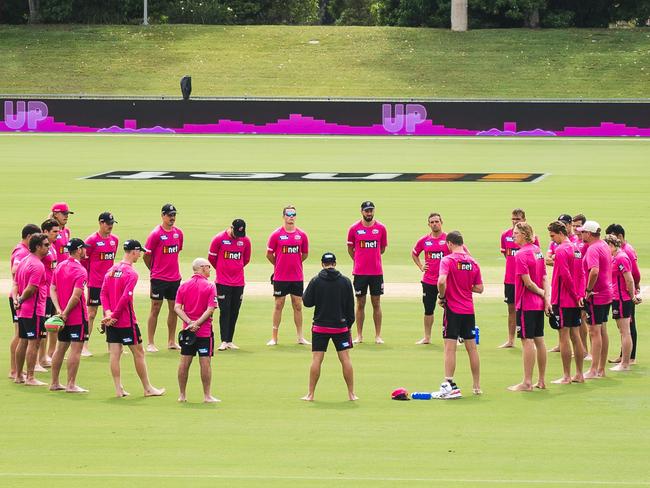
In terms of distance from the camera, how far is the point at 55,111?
5494cm

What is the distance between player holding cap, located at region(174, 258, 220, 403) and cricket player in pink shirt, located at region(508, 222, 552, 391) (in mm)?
3660

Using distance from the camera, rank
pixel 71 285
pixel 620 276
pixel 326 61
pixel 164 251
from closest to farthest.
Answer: pixel 71 285 → pixel 620 276 → pixel 164 251 → pixel 326 61

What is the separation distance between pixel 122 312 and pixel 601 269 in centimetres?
589

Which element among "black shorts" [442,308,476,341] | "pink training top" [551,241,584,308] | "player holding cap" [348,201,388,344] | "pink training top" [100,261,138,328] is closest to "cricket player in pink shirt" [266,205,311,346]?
"player holding cap" [348,201,388,344]

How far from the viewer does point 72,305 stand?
14.6m

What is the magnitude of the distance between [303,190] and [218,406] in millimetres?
22878

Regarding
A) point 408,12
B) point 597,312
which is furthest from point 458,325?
point 408,12

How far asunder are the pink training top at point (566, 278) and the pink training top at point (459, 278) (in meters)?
1.12

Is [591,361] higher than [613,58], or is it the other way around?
[613,58]

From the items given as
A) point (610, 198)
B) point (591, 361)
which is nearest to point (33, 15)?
point (610, 198)

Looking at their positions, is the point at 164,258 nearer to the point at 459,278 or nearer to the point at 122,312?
the point at 122,312

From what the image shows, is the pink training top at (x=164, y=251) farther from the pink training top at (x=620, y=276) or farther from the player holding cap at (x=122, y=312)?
the pink training top at (x=620, y=276)

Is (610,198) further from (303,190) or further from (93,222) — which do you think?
(93,222)

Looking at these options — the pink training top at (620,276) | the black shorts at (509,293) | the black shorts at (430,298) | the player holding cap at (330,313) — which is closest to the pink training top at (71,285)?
the player holding cap at (330,313)
